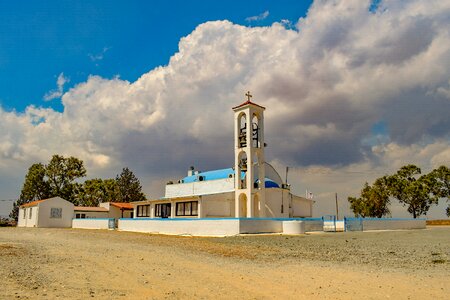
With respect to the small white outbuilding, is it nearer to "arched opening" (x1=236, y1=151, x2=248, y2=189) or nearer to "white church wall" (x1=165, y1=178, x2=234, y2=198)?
"white church wall" (x1=165, y1=178, x2=234, y2=198)

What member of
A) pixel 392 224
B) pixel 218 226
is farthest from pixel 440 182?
pixel 218 226

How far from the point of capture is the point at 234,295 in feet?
27.5

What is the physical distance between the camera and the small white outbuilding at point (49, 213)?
54.9 metres

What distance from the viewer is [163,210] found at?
4766 cm

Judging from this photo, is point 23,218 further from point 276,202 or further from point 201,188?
point 276,202

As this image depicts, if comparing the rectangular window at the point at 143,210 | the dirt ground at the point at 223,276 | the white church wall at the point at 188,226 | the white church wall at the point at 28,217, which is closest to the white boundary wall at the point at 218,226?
the white church wall at the point at 188,226

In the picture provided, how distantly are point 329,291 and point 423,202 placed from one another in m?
64.0

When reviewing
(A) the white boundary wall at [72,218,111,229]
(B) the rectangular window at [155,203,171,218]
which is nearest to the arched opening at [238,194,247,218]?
(B) the rectangular window at [155,203,171,218]

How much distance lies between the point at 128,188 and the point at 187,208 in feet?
132

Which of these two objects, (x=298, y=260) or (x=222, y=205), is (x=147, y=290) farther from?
(x=222, y=205)

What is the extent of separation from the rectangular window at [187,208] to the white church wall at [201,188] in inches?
171

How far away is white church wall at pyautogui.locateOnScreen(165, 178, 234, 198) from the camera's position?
4591 cm

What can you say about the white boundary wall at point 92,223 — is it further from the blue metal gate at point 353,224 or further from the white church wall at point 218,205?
the blue metal gate at point 353,224

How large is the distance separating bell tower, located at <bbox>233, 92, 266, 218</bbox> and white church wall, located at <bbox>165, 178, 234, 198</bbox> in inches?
127
